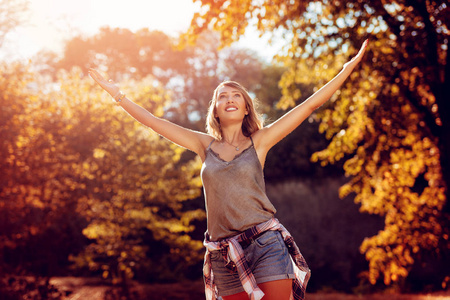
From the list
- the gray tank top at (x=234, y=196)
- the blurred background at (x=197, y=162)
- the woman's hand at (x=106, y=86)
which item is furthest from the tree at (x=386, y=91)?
the gray tank top at (x=234, y=196)

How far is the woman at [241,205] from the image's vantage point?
8.87 feet

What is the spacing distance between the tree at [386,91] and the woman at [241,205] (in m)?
3.16

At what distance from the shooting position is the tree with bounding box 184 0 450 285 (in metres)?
6.58

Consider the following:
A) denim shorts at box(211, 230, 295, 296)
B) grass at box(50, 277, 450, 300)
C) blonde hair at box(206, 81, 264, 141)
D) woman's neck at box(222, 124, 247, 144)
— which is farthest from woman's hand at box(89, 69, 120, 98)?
grass at box(50, 277, 450, 300)

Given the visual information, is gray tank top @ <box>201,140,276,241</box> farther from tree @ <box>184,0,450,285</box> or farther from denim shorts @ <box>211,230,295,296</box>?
tree @ <box>184,0,450,285</box>

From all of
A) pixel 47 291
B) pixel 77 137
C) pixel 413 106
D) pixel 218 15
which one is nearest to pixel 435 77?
pixel 413 106

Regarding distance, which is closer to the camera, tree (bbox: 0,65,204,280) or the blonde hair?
the blonde hair

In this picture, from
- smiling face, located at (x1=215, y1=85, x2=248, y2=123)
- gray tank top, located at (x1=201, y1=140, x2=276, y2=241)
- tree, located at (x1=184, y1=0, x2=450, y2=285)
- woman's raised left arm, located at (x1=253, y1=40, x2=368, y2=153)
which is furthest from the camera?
tree, located at (x1=184, y1=0, x2=450, y2=285)

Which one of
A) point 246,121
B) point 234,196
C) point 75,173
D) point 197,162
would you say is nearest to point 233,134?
point 246,121

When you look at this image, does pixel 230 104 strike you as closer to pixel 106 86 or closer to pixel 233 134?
pixel 233 134

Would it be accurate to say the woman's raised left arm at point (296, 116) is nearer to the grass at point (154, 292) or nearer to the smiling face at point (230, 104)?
the smiling face at point (230, 104)

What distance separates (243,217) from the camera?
2.79 meters

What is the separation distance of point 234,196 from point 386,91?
519 centimetres

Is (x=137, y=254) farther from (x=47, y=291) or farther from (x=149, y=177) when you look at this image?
(x=47, y=291)
